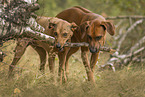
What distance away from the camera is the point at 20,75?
4035 millimetres

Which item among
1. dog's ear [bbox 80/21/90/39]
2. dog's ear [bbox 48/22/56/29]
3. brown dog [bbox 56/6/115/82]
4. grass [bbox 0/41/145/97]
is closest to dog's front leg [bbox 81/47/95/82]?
brown dog [bbox 56/6/115/82]

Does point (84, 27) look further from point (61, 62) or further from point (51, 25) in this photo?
point (61, 62)

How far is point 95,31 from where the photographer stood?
4.02 meters

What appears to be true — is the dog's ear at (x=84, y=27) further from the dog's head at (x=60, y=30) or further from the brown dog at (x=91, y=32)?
the dog's head at (x=60, y=30)

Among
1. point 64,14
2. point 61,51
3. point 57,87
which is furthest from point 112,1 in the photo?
point 57,87

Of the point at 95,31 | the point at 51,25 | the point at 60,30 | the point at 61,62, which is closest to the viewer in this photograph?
the point at 95,31

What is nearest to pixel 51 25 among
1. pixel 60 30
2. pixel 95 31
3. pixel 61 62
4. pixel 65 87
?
pixel 60 30

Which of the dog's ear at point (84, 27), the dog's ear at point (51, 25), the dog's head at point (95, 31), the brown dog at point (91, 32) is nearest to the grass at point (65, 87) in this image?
the brown dog at point (91, 32)

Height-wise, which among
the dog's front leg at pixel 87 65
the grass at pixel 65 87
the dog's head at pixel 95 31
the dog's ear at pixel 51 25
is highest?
the dog's ear at pixel 51 25

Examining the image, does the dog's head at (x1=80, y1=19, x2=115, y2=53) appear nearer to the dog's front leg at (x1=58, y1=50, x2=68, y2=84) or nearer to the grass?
the dog's front leg at (x1=58, y1=50, x2=68, y2=84)

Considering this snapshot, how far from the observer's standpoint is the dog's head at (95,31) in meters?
4.00

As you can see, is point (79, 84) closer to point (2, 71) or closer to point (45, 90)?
point (45, 90)

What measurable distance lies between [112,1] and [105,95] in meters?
10.2

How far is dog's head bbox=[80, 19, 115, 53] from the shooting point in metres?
4.00
